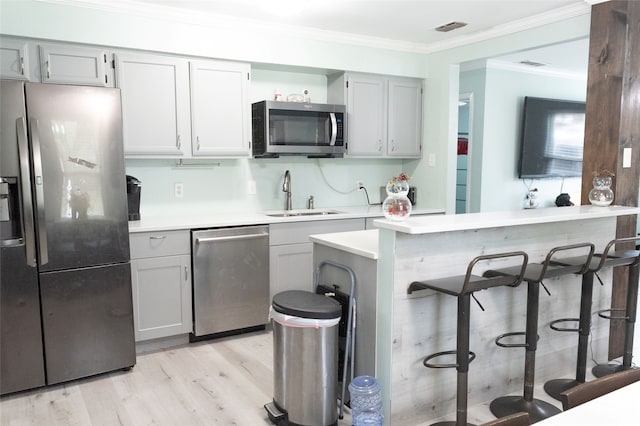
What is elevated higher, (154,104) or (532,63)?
(532,63)

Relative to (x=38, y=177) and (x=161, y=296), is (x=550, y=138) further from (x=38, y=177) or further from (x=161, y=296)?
(x=38, y=177)

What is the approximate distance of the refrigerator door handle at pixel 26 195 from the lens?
8.70 feet

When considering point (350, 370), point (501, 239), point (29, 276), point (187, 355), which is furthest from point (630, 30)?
point (29, 276)

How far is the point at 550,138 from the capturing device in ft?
20.7

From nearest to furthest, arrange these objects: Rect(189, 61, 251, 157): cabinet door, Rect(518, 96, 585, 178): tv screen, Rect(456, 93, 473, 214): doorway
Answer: Rect(189, 61, 251, 157): cabinet door
Rect(456, 93, 473, 214): doorway
Rect(518, 96, 585, 178): tv screen

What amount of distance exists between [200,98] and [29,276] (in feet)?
5.67

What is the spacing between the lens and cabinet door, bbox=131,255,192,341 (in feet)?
11.0

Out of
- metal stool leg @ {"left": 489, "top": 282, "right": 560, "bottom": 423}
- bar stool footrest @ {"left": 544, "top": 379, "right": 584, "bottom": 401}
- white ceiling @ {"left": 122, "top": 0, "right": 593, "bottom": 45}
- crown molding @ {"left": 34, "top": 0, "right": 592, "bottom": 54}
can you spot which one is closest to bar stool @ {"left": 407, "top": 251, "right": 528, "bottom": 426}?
metal stool leg @ {"left": 489, "top": 282, "right": 560, "bottom": 423}

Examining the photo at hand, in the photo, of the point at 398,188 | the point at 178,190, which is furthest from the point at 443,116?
the point at 398,188

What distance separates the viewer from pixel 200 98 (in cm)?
375

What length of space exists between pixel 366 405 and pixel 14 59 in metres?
2.98

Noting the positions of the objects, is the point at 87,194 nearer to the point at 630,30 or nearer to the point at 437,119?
the point at 437,119

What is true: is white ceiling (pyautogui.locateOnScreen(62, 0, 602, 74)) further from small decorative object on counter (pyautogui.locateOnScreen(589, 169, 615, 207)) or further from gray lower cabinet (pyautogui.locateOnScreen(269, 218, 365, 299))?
gray lower cabinet (pyautogui.locateOnScreen(269, 218, 365, 299))

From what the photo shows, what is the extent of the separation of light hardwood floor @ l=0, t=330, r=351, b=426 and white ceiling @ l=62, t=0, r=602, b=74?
7.98 feet
